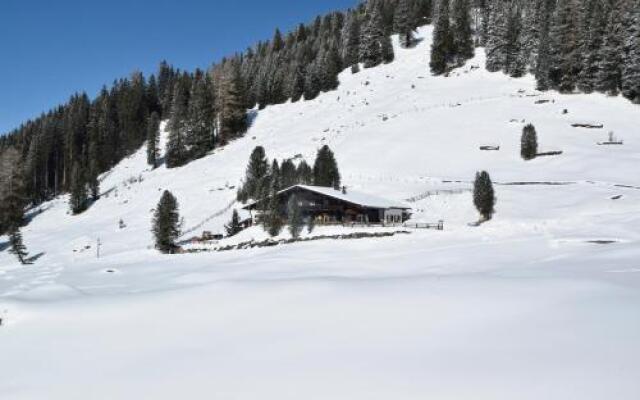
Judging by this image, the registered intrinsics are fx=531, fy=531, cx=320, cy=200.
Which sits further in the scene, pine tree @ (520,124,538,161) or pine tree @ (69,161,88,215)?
pine tree @ (69,161,88,215)

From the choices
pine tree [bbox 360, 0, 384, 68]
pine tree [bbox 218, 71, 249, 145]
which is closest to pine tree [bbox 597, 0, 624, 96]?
pine tree [bbox 360, 0, 384, 68]

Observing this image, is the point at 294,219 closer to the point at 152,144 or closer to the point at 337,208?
the point at 337,208

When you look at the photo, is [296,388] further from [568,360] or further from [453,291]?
[453,291]

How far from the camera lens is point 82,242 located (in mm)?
60062

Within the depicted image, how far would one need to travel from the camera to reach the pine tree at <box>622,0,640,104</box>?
7194 cm

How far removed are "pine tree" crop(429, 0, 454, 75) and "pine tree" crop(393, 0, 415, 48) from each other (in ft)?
60.3

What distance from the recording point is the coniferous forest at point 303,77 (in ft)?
258

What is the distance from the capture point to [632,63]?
72.8 meters

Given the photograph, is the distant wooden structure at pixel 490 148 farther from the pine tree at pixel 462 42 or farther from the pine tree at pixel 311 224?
the pine tree at pixel 462 42

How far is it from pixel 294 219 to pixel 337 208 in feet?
18.4

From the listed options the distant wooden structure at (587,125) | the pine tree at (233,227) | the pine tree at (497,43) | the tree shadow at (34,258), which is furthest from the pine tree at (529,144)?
the tree shadow at (34,258)

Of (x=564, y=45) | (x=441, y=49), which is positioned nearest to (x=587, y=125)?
(x=564, y=45)

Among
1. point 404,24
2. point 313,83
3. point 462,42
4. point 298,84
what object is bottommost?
point 313,83

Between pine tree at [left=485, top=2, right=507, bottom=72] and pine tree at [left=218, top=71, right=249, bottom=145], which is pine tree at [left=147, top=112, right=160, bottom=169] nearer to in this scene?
pine tree at [left=218, top=71, right=249, bottom=145]
